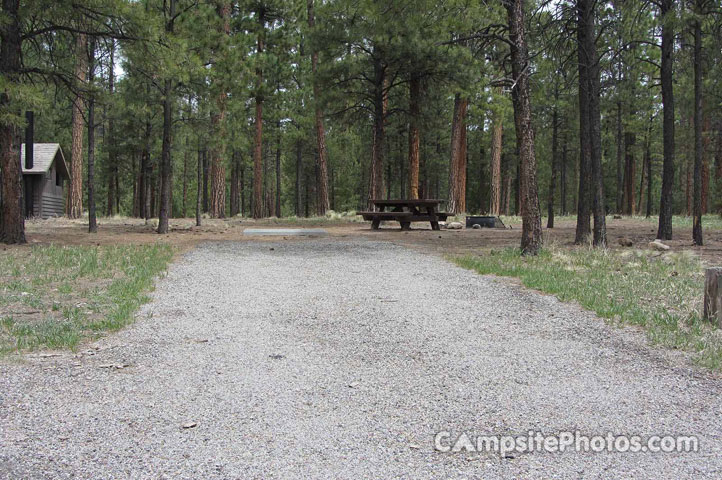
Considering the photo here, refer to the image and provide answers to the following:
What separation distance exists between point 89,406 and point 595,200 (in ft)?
36.5

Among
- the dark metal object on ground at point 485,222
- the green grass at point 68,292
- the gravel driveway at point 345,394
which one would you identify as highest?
the dark metal object on ground at point 485,222

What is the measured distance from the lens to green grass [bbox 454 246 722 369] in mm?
4707

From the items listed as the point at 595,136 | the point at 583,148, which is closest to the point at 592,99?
the point at 595,136

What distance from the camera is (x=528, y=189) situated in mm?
10312

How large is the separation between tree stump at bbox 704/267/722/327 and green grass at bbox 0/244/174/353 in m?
5.37

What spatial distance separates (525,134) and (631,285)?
166 inches

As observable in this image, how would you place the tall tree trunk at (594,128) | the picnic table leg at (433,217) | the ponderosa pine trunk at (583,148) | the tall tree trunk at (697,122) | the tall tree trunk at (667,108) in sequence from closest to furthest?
the tall tree trunk at (594,128)
the tall tree trunk at (697,122)
the ponderosa pine trunk at (583,148)
the tall tree trunk at (667,108)
the picnic table leg at (433,217)

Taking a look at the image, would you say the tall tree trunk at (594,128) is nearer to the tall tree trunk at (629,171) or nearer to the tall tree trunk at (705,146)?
the tall tree trunk at (705,146)

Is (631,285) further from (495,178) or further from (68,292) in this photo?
(495,178)

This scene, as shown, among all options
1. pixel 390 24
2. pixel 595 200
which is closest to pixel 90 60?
pixel 390 24

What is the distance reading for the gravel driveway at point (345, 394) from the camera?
2527 mm

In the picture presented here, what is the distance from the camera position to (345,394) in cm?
341

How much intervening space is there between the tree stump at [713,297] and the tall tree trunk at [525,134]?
5.26 metres

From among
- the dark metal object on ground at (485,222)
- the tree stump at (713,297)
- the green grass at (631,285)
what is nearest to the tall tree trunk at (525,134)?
the green grass at (631,285)
